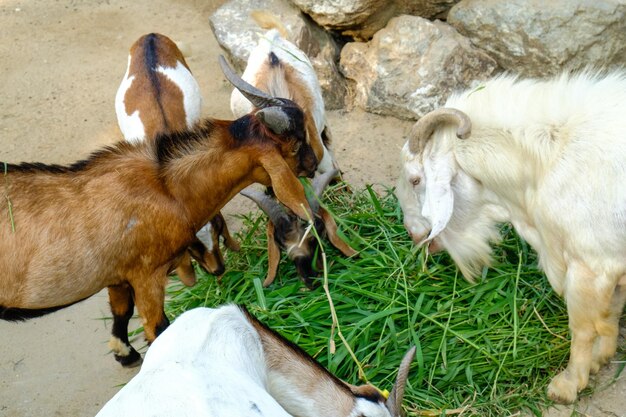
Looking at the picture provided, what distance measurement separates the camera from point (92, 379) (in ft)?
14.9

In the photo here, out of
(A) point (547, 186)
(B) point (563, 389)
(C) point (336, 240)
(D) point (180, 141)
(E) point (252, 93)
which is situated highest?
(E) point (252, 93)

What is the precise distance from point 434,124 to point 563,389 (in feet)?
4.88

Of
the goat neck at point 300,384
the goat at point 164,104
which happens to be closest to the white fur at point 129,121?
the goat at point 164,104

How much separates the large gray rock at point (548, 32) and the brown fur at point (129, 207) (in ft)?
9.18

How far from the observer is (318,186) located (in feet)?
15.8

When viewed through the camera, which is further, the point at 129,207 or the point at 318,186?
the point at 318,186

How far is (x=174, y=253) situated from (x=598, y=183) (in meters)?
2.15

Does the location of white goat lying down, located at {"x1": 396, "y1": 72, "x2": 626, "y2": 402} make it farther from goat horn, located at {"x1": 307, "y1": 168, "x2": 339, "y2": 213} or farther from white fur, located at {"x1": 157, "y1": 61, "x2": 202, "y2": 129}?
white fur, located at {"x1": 157, "y1": 61, "x2": 202, "y2": 129}

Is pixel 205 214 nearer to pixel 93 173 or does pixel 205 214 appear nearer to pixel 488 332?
pixel 93 173

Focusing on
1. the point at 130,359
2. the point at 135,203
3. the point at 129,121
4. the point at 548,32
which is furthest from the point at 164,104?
the point at 548,32

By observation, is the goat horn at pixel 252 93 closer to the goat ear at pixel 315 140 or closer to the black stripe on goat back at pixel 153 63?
the goat ear at pixel 315 140

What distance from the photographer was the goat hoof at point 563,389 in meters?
3.80

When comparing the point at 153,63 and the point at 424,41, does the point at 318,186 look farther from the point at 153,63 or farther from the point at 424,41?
the point at 424,41

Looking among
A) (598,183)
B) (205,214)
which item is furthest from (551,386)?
(205,214)
